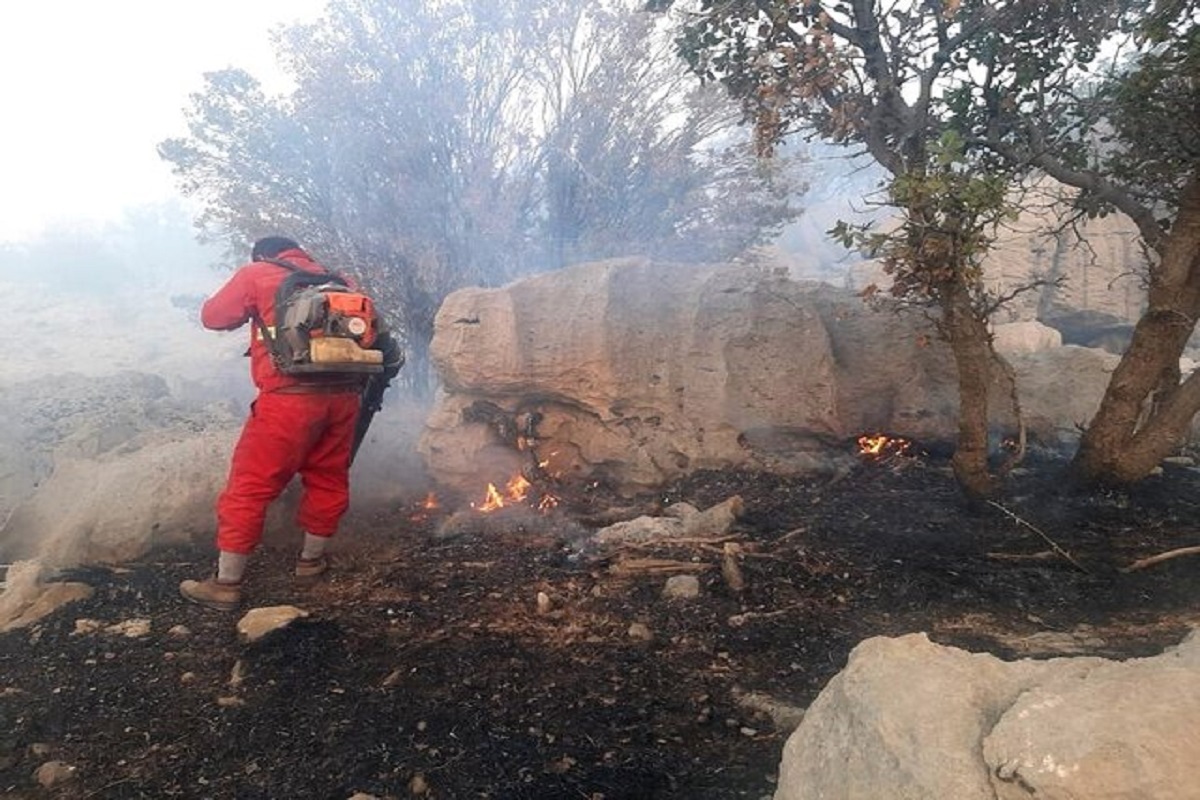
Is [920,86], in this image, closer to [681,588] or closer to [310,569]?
[681,588]

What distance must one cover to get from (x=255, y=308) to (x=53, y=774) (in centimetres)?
227

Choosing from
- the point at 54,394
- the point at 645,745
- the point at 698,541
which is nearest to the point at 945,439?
the point at 698,541

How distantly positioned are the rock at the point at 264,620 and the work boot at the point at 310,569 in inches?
20.7

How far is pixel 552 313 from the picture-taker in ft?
18.8

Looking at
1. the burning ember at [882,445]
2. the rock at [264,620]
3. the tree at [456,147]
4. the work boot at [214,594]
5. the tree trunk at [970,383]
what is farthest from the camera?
the tree at [456,147]

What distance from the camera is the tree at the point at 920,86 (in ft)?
12.3

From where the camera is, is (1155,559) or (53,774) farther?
(1155,559)

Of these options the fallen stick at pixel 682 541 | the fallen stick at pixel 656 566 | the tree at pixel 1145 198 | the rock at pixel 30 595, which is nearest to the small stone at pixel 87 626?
the rock at pixel 30 595

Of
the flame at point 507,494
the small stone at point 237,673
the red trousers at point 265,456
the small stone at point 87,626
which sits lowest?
the flame at point 507,494

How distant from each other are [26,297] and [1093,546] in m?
26.5

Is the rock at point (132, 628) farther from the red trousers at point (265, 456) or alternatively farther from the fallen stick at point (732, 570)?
the fallen stick at point (732, 570)

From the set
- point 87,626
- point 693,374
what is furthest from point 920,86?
point 87,626

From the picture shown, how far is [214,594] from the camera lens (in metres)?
3.89

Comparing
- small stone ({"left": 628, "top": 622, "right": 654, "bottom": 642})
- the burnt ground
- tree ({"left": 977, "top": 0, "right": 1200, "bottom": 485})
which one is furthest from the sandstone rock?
tree ({"left": 977, "top": 0, "right": 1200, "bottom": 485})
